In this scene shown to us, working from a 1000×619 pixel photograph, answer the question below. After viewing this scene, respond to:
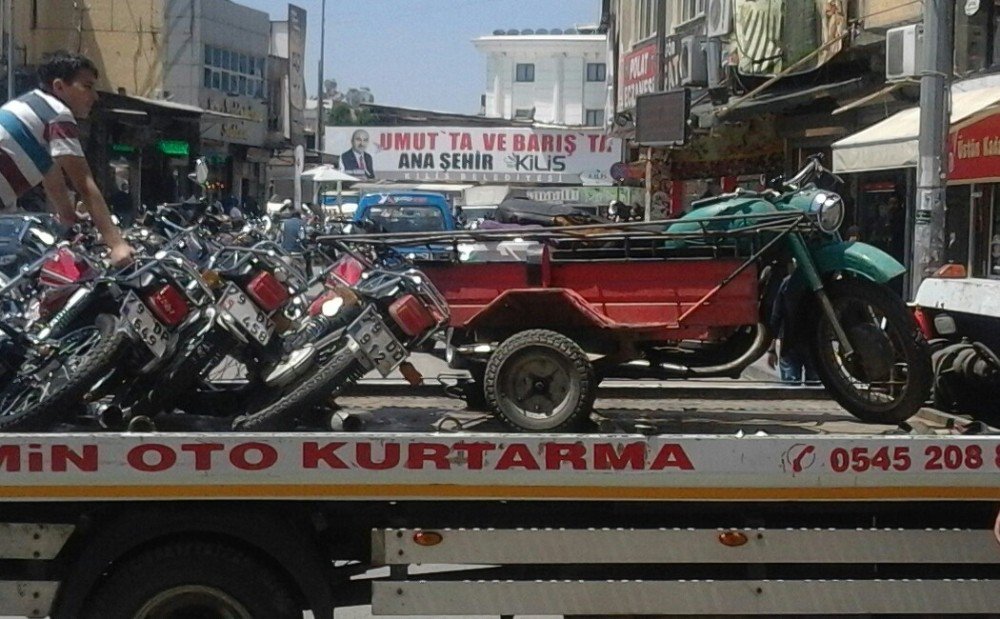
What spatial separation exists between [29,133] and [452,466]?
2442 mm

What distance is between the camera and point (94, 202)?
573 centimetres

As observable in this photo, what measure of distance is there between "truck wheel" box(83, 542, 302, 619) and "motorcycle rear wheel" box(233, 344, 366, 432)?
737 millimetres

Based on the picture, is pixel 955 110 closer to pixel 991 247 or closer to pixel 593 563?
pixel 991 247

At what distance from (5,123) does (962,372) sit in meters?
4.24

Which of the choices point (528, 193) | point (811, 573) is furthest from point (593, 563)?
point (528, 193)

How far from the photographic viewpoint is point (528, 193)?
169ft

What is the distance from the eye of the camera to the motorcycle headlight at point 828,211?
6.30 m

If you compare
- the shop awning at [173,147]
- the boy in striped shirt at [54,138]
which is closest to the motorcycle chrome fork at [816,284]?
the boy in striped shirt at [54,138]

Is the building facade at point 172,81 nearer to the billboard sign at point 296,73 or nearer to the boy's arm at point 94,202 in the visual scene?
the billboard sign at point 296,73

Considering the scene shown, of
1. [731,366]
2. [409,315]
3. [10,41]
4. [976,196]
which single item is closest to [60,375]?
[409,315]

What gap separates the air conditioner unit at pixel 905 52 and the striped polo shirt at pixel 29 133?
10.00m

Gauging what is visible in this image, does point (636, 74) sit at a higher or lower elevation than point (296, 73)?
lower

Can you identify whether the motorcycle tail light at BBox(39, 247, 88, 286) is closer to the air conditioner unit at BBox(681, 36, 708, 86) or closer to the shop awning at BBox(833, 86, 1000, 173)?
the shop awning at BBox(833, 86, 1000, 173)

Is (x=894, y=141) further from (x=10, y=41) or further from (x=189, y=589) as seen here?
(x=10, y=41)
